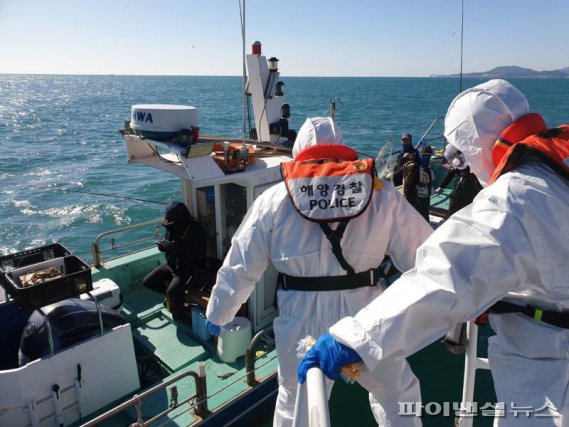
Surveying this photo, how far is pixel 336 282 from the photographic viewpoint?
2553 millimetres

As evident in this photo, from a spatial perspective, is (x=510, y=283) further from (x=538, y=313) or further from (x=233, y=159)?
(x=233, y=159)

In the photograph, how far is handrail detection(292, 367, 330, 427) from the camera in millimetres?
1380

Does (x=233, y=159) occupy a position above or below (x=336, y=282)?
above

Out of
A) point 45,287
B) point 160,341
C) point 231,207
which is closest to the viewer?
point 45,287

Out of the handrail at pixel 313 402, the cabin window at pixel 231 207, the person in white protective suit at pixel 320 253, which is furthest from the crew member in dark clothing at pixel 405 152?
the handrail at pixel 313 402

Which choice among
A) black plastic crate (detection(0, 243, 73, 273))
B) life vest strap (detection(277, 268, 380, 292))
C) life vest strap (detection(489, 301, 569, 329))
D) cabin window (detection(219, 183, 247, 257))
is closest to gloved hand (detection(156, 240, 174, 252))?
cabin window (detection(219, 183, 247, 257))

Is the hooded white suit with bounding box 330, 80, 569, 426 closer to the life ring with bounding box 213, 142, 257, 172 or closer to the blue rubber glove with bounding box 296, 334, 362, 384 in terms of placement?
the blue rubber glove with bounding box 296, 334, 362, 384

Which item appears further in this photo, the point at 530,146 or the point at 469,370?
the point at 469,370

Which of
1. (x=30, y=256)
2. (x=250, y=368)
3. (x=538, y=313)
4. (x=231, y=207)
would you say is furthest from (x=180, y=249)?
(x=538, y=313)

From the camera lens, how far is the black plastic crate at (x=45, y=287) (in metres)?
3.30

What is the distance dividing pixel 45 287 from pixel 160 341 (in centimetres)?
170

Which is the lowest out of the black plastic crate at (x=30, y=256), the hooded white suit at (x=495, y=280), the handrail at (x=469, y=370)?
the handrail at (x=469, y=370)

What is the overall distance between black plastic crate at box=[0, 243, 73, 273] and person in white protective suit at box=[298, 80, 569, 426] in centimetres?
332

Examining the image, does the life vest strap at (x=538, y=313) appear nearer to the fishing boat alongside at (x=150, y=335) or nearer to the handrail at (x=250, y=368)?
the fishing boat alongside at (x=150, y=335)
